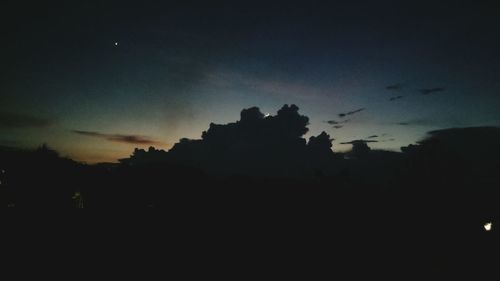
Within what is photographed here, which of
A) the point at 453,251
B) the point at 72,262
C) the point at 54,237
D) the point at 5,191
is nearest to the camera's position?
the point at 72,262

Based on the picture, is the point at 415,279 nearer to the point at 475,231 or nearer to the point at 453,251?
the point at 453,251

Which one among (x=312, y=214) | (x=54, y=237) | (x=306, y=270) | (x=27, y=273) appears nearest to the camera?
(x=27, y=273)

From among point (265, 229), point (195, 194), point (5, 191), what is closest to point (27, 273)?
point (265, 229)

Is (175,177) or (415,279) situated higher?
(175,177)

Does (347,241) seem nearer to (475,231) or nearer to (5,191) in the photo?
(475,231)

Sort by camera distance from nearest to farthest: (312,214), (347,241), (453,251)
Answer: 1. (347,241)
2. (453,251)
3. (312,214)

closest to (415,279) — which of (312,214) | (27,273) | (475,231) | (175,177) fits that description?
(312,214)

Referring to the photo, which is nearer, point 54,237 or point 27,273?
point 27,273

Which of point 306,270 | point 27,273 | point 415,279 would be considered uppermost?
point 27,273

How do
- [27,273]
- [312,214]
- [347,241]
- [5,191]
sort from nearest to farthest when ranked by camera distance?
[27,273] → [347,241] → [312,214] → [5,191]

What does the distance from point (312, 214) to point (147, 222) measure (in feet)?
37.5

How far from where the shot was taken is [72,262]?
15961 mm

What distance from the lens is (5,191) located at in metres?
29.2

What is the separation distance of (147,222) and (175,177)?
684 inches
